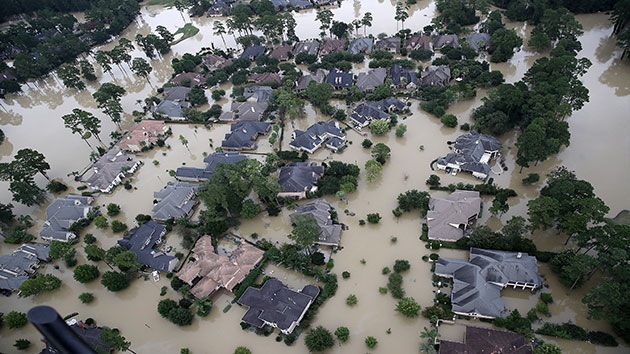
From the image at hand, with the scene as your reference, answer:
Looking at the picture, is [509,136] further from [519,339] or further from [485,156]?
[519,339]

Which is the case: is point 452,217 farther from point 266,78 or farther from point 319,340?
point 266,78

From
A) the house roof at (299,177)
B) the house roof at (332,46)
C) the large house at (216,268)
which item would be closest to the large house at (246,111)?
the house roof at (299,177)

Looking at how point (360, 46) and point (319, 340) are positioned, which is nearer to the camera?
point (319, 340)

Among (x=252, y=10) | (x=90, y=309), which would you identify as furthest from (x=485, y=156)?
(x=252, y=10)

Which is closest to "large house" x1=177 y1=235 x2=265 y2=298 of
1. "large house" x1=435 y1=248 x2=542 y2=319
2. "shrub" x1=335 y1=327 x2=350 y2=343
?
"shrub" x1=335 y1=327 x2=350 y2=343

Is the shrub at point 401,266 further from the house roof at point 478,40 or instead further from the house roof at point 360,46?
the house roof at point 478,40

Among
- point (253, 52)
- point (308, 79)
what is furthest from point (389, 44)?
point (253, 52)
